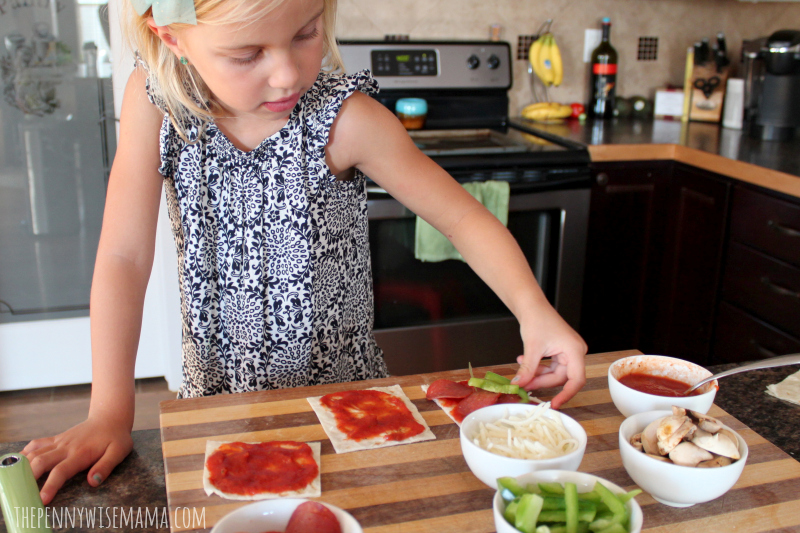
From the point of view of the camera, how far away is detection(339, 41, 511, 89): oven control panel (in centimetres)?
246

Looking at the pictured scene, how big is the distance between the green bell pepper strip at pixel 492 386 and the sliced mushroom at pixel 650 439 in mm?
175

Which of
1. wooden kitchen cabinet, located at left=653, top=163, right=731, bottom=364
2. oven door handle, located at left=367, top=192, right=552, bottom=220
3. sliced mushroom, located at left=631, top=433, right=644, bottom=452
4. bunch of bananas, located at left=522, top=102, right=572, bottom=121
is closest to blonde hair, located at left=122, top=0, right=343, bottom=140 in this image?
sliced mushroom, located at left=631, top=433, right=644, bottom=452

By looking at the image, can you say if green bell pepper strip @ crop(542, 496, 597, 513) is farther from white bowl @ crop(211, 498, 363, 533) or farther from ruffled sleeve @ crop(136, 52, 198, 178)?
ruffled sleeve @ crop(136, 52, 198, 178)

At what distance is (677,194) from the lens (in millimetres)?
2291

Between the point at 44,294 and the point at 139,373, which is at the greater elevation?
the point at 44,294

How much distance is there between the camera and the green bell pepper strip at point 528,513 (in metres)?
0.57

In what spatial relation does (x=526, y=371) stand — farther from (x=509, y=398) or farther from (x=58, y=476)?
(x=58, y=476)

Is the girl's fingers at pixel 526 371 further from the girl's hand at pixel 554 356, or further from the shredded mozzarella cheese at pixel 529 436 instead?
the shredded mozzarella cheese at pixel 529 436

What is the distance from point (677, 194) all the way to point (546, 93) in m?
0.75

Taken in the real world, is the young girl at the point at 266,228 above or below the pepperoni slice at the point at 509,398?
above

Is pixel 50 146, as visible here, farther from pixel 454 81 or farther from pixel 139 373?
pixel 454 81

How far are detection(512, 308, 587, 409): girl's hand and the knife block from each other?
216 cm

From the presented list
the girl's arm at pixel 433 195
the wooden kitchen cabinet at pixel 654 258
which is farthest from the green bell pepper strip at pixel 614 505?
the wooden kitchen cabinet at pixel 654 258

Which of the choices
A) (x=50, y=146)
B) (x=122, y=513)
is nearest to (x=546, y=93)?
(x=50, y=146)
